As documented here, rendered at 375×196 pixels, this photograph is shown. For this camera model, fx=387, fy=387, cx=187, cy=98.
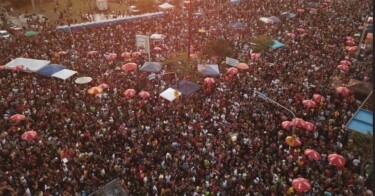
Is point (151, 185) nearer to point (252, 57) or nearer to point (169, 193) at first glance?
point (169, 193)

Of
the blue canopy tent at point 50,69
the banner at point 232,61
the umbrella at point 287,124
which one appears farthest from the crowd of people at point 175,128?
the banner at point 232,61

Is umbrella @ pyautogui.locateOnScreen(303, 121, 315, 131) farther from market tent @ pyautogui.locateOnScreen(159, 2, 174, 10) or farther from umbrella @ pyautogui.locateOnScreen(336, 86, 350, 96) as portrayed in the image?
market tent @ pyautogui.locateOnScreen(159, 2, 174, 10)

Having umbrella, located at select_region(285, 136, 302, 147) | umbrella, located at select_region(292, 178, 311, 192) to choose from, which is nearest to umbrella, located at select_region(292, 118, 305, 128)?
umbrella, located at select_region(285, 136, 302, 147)

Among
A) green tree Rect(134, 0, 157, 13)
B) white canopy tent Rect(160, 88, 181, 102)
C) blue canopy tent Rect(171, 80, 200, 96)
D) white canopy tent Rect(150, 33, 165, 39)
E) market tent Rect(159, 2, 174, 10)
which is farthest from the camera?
green tree Rect(134, 0, 157, 13)

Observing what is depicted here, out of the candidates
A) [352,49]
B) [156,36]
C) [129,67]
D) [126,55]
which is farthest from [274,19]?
[129,67]

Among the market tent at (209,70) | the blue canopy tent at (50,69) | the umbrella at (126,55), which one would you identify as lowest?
the market tent at (209,70)

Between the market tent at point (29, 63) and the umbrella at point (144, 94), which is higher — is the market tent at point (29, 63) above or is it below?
above

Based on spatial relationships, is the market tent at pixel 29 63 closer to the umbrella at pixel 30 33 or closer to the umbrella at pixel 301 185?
the umbrella at pixel 30 33
